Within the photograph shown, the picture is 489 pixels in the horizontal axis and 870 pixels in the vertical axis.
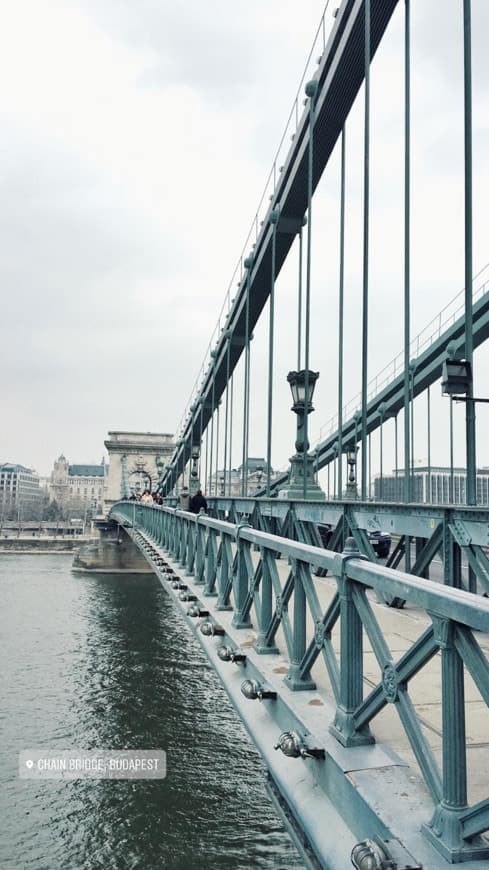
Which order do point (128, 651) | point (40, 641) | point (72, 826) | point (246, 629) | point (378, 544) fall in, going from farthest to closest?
point (40, 641), point (128, 651), point (378, 544), point (72, 826), point (246, 629)

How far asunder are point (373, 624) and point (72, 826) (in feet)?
30.6

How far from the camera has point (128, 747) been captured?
42.7ft

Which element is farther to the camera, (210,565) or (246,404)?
(246,404)

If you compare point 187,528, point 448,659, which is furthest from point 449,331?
point 448,659

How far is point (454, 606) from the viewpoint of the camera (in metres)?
1.84

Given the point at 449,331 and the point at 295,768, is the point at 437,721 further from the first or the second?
the point at 449,331

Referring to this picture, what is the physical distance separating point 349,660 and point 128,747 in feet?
38.7

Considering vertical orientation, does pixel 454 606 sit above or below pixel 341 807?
above

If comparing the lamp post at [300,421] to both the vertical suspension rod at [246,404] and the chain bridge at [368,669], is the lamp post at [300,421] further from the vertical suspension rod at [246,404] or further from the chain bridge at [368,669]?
the vertical suspension rod at [246,404]

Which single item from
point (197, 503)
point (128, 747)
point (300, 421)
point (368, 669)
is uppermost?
point (300, 421)

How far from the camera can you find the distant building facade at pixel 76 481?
168500 millimetres

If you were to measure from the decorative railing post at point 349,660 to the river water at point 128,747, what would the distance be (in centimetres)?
728

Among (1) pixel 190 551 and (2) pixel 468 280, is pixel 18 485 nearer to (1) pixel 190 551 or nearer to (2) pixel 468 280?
(1) pixel 190 551

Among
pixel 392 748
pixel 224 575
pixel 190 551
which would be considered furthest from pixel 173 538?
pixel 392 748
